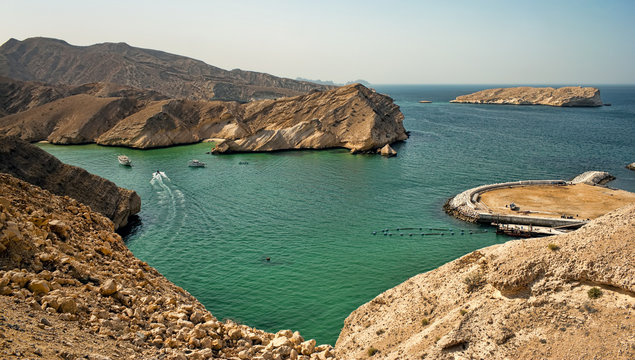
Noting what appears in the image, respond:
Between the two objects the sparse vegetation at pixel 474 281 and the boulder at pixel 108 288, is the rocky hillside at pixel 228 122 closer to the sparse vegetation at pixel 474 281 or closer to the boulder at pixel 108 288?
the sparse vegetation at pixel 474 281

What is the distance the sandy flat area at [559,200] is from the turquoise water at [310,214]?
6.29 m

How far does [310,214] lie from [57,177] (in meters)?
26.5

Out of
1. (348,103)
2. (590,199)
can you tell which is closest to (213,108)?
(348,103)

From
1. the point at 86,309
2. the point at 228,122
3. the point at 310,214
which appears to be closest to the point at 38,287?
the point at 86,309

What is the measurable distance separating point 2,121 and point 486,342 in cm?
13429

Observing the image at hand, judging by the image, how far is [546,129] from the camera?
124438 millimetres

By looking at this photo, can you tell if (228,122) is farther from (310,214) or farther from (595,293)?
(595,293)

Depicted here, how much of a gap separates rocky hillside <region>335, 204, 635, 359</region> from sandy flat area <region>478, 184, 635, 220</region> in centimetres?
3497

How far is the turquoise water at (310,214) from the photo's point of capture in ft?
101

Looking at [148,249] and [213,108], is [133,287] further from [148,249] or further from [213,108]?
[213,108]

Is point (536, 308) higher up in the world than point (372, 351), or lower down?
higher up

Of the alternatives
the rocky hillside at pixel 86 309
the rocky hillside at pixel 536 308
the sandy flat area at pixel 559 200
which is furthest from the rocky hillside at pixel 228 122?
the rocky hillside at pixel 536 308

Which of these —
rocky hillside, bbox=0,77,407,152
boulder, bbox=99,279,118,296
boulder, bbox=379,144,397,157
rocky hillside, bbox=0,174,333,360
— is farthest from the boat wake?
boulder, bbox=379,144,397,157

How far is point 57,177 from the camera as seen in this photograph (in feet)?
125
